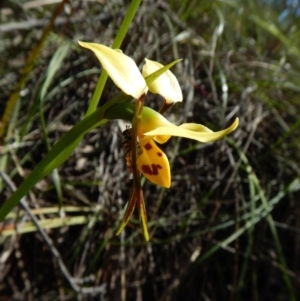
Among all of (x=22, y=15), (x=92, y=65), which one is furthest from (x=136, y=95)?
(x=22, y=15)

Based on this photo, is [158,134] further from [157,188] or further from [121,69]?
[157,188]

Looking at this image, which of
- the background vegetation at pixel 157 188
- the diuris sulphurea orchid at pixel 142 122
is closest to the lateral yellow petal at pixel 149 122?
the diuris sulphurea orchid at pixel 142 122

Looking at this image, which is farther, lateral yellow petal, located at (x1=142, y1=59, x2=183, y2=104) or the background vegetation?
the background vegetation

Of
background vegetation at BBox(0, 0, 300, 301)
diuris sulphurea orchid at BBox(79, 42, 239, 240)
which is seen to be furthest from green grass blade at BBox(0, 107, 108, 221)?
background vegetation at BBox(0, 0, 300, 301)

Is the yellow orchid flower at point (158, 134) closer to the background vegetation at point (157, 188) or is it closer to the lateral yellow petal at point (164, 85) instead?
the lateral yellow petal at point (164, 85)

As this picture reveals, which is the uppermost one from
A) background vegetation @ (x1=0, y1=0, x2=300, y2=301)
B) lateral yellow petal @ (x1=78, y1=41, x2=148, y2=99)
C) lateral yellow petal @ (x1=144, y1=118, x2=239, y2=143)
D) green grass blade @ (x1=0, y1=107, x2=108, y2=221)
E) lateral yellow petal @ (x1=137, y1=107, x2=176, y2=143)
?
lateral yellow petal @ (x1=78, y1=41, x2=148, y2=99)

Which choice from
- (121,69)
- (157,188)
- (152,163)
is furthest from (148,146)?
(157,188)

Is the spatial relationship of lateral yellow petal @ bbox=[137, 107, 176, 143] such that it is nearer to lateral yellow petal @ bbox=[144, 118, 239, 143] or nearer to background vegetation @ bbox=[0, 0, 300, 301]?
lateral yellow petal @ bbox=[144, 118, 239, 143]
